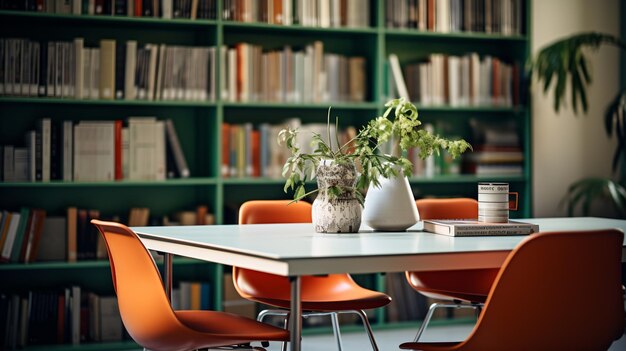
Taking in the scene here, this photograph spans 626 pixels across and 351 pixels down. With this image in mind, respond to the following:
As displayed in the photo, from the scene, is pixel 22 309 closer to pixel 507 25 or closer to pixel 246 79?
pixel 246 79

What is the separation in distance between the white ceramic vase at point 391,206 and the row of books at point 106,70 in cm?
191

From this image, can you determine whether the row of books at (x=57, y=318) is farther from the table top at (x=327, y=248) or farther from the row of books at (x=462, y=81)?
the row of books at (x=462, y=81)

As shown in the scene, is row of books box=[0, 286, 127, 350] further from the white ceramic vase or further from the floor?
the white ceramic vase

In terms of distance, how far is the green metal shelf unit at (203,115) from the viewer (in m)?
4.41

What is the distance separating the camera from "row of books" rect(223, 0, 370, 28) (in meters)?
4.48

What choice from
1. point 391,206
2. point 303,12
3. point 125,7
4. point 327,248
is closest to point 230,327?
point 327,248

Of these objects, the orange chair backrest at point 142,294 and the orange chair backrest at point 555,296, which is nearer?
the orange chair backrest at point 555,296

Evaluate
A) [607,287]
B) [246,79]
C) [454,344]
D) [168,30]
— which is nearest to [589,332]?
[607,287]

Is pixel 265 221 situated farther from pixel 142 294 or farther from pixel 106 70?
pixel 106 70

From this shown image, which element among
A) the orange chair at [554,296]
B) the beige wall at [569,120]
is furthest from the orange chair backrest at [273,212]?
the beige wall at [569,120]

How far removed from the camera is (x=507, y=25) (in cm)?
498

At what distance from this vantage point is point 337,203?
8.50ft

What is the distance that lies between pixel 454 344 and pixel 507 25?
318 centimetres

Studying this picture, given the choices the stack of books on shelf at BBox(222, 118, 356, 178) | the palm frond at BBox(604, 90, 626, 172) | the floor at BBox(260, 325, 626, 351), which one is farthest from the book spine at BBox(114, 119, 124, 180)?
the palm frond at BBox(604, 90, 626, 172)
